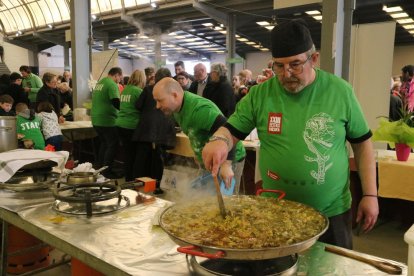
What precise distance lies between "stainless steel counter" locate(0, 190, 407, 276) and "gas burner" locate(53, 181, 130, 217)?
0.04 m

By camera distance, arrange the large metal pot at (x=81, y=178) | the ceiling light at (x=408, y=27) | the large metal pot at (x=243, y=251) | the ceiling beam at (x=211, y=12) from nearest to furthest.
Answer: the large metal pot at (x=243, y=251), the large metal pot at (x=81, y=178), the ceiling beam at (x=211, y=12), the ceiling light at (x=408, y=27)

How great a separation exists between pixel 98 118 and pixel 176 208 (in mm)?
4298

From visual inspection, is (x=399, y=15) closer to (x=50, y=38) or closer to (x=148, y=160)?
(x=148, y=160)

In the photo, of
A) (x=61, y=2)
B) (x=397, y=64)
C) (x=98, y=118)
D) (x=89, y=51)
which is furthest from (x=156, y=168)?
(x=397, y=64)

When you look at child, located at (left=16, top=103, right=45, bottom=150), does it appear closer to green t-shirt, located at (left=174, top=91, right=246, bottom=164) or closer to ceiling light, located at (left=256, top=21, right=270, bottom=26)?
green t-shirt, located at (left=174, top=91, right=246, bottom=164)

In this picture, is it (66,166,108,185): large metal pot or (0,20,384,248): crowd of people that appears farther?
(66,166,108,185): large metal pot

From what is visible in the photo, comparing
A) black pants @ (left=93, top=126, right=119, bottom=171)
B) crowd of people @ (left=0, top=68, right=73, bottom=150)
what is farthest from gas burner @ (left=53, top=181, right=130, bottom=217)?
black pants @ (left=93, top=126, right=119, bottom=171)

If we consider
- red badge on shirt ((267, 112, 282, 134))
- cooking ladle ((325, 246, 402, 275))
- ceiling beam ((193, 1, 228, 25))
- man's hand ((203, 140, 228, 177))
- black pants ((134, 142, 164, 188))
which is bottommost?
black pants ((134, 142, 164, 188))

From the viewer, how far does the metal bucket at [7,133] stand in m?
2.50

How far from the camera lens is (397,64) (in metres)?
15.0

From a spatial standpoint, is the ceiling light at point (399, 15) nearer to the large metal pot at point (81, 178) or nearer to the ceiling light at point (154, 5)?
the ceiling light at point (154, 5)

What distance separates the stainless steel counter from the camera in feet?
3.88

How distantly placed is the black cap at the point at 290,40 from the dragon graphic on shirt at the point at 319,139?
0.86ft

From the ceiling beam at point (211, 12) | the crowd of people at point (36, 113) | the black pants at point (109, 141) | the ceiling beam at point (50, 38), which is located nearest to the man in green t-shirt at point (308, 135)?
the crowd of people at point (36, 113)
